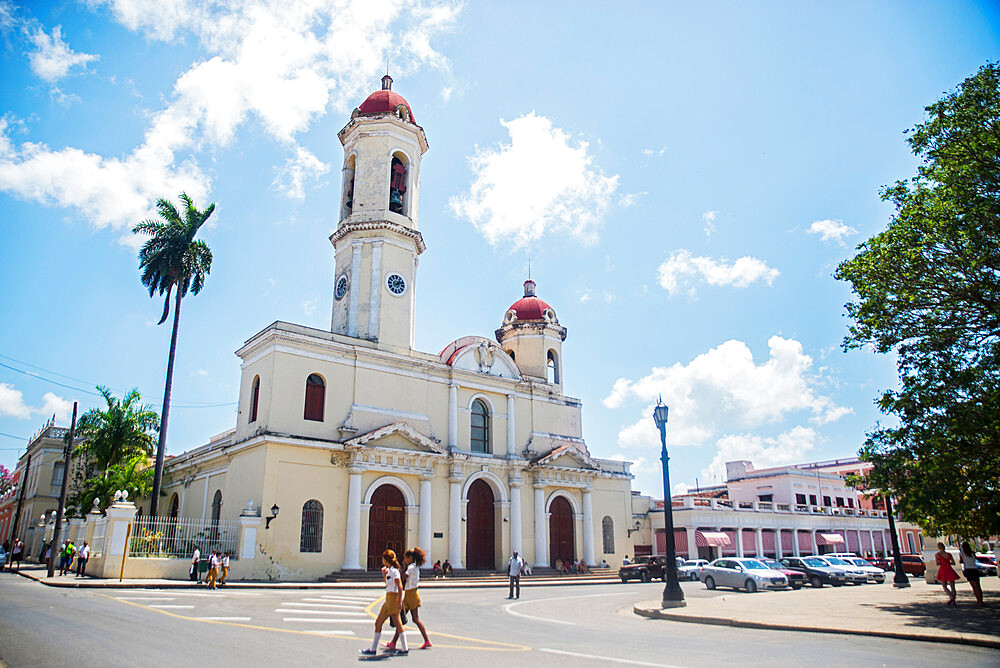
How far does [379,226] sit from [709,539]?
28160 mm

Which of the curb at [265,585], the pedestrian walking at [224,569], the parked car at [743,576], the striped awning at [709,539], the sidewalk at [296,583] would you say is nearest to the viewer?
the curb at [265,585]

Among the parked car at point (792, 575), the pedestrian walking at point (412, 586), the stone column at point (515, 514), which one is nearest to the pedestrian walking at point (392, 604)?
the pedestrian walking at point (412, 586)

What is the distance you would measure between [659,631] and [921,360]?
9.67 m

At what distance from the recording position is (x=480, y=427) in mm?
34531

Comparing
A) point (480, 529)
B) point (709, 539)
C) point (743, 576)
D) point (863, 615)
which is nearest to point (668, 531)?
point (863, 615)

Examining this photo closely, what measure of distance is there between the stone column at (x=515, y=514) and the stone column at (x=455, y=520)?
3242 millimetres

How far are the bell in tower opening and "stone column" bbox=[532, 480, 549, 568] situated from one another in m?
15.9

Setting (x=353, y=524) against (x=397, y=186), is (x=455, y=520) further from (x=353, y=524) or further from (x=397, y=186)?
(x=397, y=186)

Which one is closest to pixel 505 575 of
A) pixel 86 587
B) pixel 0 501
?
pixel 86 587

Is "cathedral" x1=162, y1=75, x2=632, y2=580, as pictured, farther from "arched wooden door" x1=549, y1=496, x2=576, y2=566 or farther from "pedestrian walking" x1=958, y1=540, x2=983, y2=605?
"pedestrian walking" x1=958, y1=540, x2=983, y2=605

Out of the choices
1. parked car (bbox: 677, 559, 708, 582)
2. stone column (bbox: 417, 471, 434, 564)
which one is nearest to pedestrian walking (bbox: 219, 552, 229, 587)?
stone column (bbox: 417, 471, 434, 564)

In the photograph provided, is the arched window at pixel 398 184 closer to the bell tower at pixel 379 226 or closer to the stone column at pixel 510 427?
the bell tower at pixel 379 226

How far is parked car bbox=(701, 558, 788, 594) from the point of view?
24781mm

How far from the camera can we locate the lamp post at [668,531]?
17.4 meters
